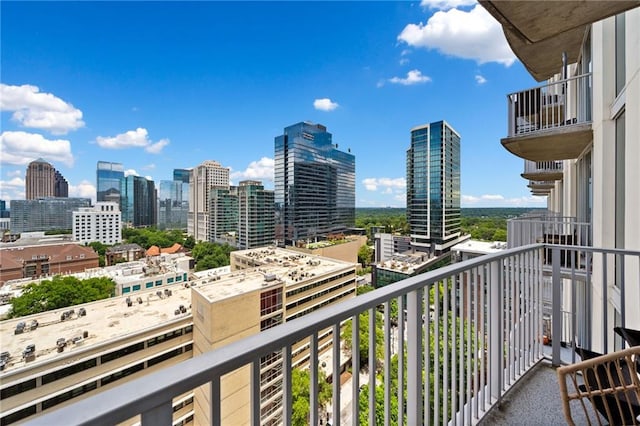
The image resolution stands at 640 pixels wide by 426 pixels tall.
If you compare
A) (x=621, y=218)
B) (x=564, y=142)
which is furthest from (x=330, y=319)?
(x=564, y=142)

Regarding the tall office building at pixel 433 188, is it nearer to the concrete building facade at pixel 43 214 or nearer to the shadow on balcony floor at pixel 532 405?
the shadow on balcony floor at pixel 532 405

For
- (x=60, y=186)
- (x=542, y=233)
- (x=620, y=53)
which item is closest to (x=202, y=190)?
(x=60, y=186)

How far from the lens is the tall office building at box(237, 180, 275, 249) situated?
3522 cm

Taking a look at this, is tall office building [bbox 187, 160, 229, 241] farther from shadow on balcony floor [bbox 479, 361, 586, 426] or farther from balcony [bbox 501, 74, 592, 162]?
shadow on balcony floor [bbox 479, 361, 586, 426]

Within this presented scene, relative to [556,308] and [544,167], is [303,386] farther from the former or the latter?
[544,167]

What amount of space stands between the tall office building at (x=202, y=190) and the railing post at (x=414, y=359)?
4038 cm

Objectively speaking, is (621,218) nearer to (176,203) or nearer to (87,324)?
(87,324)

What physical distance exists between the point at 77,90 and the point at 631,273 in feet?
132

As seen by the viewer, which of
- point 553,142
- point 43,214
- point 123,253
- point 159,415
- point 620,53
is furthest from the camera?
point 123,253

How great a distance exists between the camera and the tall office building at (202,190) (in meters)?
39.0

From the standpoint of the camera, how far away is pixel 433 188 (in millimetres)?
28359

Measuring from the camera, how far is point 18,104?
2100 cm

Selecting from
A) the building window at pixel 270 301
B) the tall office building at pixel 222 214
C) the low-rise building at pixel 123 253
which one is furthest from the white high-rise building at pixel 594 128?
the tall office building at pixel 222 214

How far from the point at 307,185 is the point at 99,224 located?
2353cm
